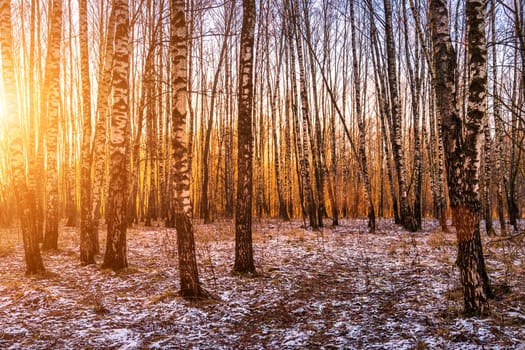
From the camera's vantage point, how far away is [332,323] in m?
4.55

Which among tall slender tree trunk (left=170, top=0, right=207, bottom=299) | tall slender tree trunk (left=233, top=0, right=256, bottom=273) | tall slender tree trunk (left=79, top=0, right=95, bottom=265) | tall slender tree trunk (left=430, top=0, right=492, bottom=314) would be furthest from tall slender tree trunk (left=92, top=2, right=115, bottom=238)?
tall slender tree trunk (left=430, top=0, right=492, bottom=314)

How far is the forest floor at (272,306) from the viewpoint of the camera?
402 cm

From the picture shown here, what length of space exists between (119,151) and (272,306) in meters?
4.50

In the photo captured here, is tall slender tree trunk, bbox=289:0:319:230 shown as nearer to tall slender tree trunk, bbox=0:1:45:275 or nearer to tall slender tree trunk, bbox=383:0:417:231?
tall slender tree trunk, bbox=383:0:417:231

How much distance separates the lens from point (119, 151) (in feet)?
23.4

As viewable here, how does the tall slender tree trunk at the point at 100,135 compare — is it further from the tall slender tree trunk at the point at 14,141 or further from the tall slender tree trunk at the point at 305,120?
the tall slender tree trunk at the point at 305,120

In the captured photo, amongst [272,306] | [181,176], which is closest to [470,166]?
[272,306]

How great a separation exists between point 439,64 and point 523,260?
5383 mm

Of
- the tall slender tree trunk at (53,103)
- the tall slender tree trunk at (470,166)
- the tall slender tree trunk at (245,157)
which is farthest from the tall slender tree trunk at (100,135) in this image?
the tall slender tree trunk at (470,166)

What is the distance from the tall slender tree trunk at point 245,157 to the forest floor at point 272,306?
1.57 ft

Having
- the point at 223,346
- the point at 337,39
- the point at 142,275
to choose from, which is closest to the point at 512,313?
the point at 223,346

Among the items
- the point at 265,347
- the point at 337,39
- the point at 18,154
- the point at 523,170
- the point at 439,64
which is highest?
the point at 337,39

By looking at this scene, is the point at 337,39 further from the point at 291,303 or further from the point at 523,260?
the point at 291,303

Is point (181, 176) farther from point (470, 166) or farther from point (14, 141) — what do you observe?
point (470, 166)
